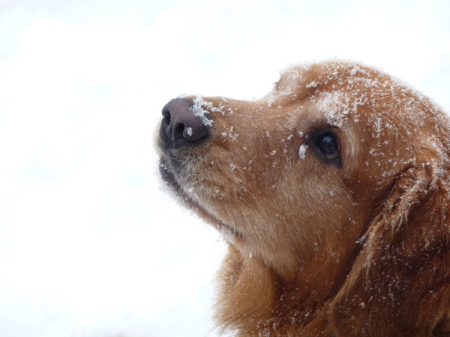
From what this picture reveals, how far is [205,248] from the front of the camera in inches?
206

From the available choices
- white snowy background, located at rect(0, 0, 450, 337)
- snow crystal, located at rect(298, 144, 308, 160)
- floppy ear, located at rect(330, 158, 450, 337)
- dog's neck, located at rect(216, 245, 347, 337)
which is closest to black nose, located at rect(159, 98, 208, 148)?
white snowy background, located at rect(0, 0, 450, 337)

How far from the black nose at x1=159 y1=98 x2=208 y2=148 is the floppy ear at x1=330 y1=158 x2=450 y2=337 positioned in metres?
1.31

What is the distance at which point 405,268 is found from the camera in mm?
2676

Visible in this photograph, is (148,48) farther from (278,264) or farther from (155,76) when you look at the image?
(278,264)

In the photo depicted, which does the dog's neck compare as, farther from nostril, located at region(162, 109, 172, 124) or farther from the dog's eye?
nostril, located at region(162, 109, 172, 124)

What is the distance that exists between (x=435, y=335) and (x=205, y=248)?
3017 mm

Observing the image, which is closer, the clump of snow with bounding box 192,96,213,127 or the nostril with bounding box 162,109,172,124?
the clump of snow with bounding box 192,96,213,127

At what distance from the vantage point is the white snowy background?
15.1ft

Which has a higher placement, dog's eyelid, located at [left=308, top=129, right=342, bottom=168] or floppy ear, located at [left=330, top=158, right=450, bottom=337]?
dog's eyelid, located at [left=308, top=129, right=342, bottom=168]

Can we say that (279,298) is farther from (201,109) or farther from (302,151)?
(201,109)

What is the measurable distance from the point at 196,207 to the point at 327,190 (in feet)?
3.04

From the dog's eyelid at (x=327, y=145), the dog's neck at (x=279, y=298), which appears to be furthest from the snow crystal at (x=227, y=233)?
the dog's eyelid at (x=327, y=145)

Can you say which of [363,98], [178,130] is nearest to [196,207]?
[178,130]

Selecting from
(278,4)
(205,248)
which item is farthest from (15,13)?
(205,248)
